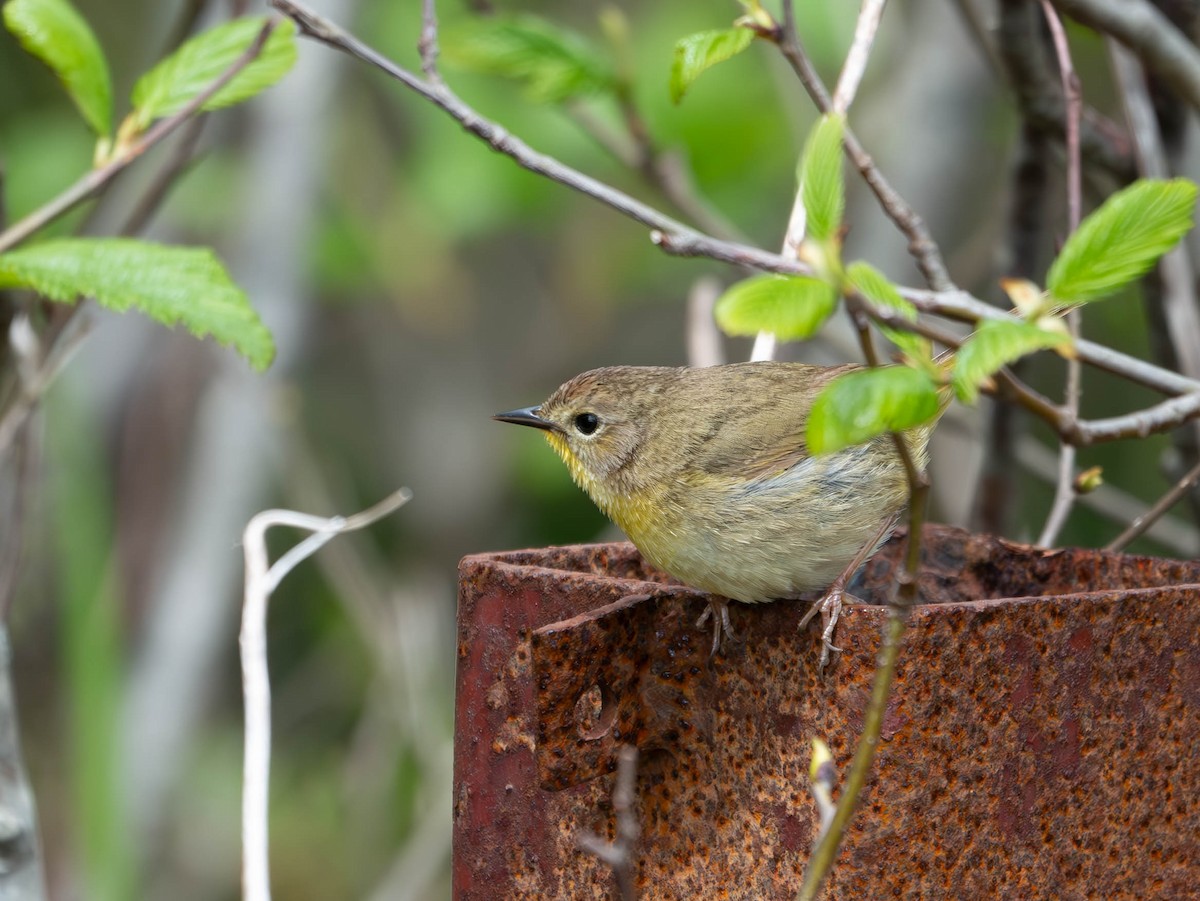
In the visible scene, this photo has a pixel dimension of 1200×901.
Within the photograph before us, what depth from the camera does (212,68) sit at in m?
2.09

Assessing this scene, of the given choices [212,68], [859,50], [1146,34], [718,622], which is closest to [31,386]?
[212,68]

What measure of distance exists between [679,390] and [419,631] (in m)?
2.17

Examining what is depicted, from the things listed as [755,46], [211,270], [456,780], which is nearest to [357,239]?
[755,46]

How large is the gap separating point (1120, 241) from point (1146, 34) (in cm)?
88

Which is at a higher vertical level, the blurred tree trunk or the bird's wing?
the bird's wing

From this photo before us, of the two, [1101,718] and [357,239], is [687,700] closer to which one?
[1101,718]

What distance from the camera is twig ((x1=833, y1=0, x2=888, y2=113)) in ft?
6.61

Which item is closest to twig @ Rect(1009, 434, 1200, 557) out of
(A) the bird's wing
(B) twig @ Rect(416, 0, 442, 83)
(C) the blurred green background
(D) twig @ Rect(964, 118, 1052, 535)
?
(D) twig @ Rect(964, 118, 1052, 535)

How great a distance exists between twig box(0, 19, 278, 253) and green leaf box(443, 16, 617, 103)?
0.50 meters

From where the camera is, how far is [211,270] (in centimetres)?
202

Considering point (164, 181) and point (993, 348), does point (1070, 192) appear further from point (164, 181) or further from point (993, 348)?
point (164, 181)

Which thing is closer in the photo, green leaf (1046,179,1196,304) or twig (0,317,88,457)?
green leaf (1046,179,1196,304)

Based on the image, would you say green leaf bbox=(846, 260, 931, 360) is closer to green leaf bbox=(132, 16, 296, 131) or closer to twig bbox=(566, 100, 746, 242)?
green leaf bbox=(132, 16, 296, 131)

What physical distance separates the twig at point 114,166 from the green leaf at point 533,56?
0.50 metres
